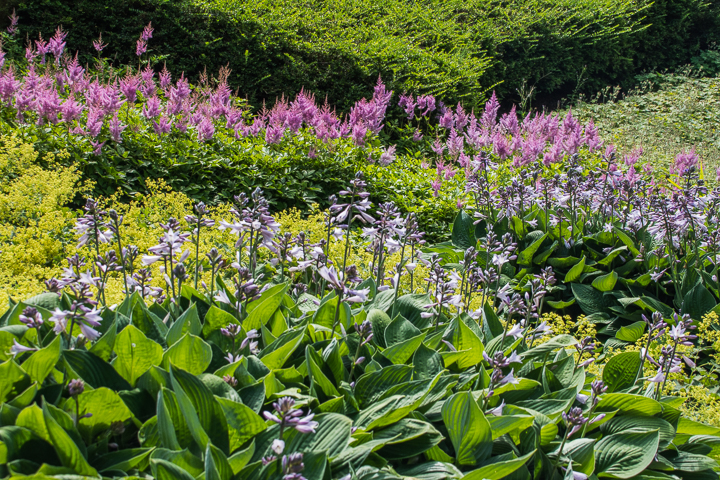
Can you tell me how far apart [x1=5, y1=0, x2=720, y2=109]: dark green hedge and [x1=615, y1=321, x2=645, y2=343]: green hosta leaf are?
21.9 feet

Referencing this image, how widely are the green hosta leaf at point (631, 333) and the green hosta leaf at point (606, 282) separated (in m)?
0.47

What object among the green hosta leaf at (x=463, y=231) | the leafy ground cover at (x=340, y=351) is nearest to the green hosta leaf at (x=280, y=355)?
the leafy ground cover at (x=340, y=351)

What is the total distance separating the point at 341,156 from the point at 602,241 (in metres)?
3.32

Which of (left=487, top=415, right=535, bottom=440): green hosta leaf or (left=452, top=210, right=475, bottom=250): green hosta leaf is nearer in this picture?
(left=487, top=415, right=535, bottom=440): green hosta leaf

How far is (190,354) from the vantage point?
6.08 feet

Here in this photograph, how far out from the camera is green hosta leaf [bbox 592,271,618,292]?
4289 mm

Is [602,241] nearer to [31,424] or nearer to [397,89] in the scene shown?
[31,424]

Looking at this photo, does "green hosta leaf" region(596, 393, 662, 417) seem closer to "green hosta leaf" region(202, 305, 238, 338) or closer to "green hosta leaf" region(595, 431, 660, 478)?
"green hosta leaf" region(595, 431, 660, 478)

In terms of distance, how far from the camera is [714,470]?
2.01 meters

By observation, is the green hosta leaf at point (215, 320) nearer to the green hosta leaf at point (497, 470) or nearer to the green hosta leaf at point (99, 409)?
the green hosta leaf at point (99, 409)

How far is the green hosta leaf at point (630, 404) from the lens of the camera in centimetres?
204

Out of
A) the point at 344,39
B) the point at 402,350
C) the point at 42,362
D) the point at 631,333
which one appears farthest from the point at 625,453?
the point at 344,39

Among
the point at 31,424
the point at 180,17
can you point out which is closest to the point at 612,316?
the point at 31,424

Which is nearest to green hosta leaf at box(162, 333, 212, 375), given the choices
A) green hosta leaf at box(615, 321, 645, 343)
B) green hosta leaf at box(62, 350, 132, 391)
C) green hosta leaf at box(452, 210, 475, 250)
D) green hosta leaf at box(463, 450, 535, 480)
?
green hosta leaf at box(62, 350, 132, 391)
